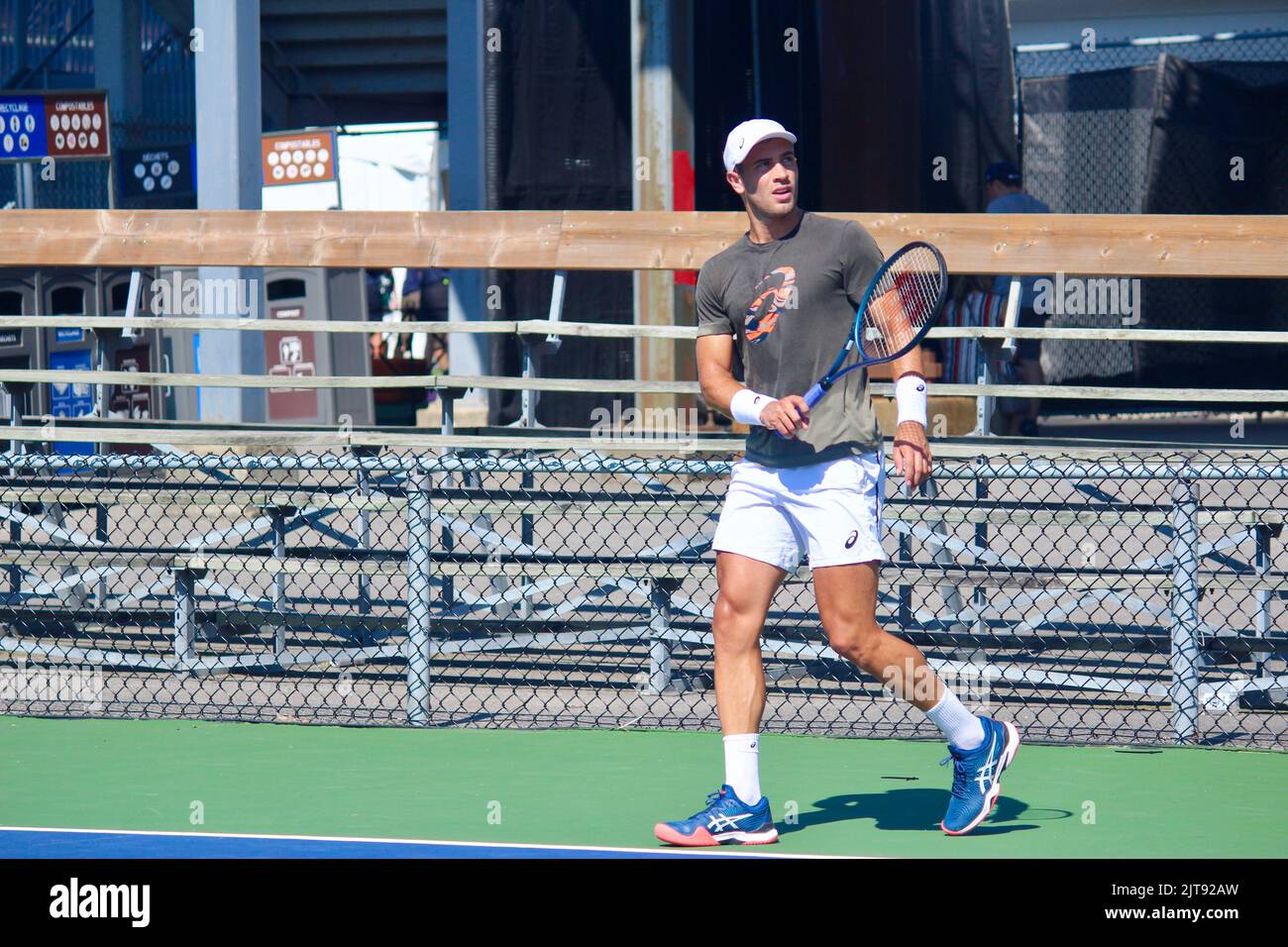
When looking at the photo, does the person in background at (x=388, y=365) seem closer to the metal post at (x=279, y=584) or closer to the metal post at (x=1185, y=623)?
the metal post at (x=279, y=584)

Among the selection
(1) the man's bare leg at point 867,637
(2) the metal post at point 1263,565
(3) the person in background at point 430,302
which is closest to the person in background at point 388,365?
(3) the person in background at point 430,302

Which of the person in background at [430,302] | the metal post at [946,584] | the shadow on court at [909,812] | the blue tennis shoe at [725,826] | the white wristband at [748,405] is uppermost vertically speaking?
the person in background at [430,302]

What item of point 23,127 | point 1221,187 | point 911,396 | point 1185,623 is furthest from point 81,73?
point 911,396

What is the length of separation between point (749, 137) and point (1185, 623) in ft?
9.41

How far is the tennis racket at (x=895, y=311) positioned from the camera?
505cm

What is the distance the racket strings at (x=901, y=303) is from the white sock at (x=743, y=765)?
122 cm

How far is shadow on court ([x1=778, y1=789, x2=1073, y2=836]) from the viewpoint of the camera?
543 centimetres

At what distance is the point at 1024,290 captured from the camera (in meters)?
13.2

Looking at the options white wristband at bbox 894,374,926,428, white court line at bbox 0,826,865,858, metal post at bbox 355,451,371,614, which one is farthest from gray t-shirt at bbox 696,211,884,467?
metal post at bbox 355,451,371,614

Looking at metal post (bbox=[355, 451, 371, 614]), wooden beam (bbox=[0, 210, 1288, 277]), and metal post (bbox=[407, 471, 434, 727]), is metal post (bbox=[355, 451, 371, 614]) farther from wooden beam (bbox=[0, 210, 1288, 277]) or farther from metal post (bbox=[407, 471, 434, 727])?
wooden beam (bbox=[0, 210, 1288, 277])

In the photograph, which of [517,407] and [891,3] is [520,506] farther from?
[891,3]

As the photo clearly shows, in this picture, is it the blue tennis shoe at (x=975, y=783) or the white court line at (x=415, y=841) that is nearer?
the white court line at (x=415, y=841)

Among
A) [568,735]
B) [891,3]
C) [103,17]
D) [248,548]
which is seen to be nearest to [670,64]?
[891,3]

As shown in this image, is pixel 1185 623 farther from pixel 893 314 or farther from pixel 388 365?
pixel 388 365
